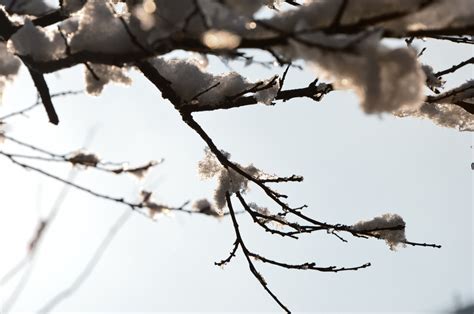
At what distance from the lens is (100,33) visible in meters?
1.65

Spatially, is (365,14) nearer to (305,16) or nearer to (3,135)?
(305,16)

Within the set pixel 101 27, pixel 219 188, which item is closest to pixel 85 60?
pixel 101 27

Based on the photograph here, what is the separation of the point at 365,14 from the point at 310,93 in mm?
1649

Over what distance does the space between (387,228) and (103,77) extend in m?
1.98

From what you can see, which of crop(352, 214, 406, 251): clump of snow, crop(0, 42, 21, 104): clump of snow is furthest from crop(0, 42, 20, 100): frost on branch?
crop(352, 214, 406, 251): clump of snow

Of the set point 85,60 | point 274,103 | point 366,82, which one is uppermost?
point 274,103

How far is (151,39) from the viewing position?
1476 mm

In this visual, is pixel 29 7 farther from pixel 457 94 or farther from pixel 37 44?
pixel 457 94

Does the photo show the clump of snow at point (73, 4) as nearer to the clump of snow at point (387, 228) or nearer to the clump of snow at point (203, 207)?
the clump of snow at point (203, 207)

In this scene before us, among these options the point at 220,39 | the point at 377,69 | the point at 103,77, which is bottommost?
the point at 377,69

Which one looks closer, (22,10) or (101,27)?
(101,27)

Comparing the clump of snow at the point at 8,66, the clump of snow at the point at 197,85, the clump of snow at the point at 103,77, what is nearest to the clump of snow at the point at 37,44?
the clump of snow at the point at 103,77

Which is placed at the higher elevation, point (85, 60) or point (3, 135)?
point (3, 135)

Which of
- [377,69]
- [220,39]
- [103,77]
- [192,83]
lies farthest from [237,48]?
[192,83]
